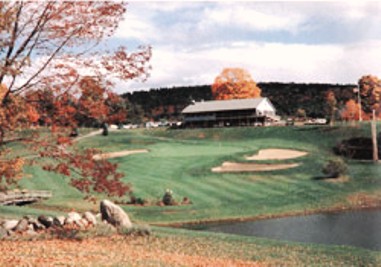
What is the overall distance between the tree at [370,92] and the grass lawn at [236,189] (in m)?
17.5

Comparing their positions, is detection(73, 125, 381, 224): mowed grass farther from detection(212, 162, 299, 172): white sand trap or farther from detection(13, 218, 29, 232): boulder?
detection(13, 218, 29, 232): boulder

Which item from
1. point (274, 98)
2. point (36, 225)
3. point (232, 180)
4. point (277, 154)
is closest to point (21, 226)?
point (36, 225)

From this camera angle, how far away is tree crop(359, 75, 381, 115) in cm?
7789

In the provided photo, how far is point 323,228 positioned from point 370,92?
2371 inches

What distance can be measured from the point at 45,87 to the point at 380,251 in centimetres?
1524

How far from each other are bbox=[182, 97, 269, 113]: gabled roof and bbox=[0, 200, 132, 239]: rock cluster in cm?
6169

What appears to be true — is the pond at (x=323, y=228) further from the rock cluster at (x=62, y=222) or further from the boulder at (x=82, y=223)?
the boulder at (x=82, y=223)

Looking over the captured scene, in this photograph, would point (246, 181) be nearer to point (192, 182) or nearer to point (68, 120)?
point (192, 182)

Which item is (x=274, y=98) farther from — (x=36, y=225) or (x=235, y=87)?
(x=36, y=225)

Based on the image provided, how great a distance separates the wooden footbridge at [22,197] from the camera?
31.6 metres

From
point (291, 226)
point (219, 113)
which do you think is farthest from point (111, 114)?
point (219, 113)

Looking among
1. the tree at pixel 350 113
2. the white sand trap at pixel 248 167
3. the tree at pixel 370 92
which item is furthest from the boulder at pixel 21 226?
the tree at pixel 350 113

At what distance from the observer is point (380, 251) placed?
22688 mm

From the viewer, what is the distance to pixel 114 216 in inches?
898
